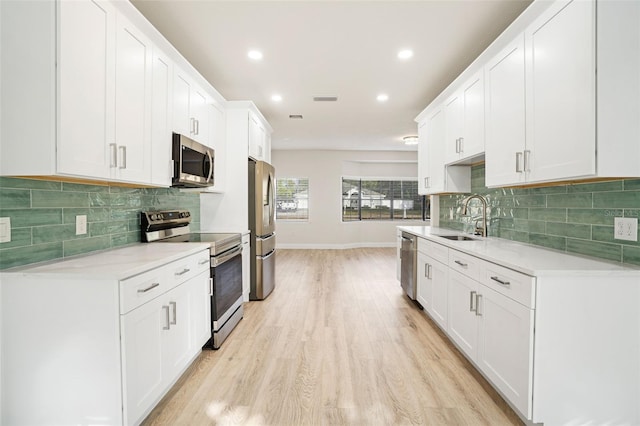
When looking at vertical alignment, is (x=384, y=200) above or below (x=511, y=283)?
above

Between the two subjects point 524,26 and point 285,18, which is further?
point 285,18

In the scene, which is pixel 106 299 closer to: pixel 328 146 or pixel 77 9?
pixel 77 9

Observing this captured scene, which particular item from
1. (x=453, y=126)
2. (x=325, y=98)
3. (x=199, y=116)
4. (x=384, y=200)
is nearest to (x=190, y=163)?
(x=199, y=116)

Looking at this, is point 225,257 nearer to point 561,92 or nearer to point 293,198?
point 561,92

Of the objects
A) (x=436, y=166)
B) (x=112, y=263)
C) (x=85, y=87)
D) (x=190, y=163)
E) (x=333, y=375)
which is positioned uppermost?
(x=85, y=87)

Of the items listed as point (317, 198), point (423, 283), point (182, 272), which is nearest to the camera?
point (182, 272)

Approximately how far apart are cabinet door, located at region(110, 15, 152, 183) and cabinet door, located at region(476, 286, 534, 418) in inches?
94.8

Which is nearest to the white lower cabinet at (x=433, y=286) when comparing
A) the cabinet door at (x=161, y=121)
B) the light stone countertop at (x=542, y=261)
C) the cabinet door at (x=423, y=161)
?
the light stone countertop at (x=542, y=261)

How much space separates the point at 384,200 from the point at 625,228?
716cm

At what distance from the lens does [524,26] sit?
205cm

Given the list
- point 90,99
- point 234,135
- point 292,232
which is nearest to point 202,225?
point 234,135

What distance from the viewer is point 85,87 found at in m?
1.60

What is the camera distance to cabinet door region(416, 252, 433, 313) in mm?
3209

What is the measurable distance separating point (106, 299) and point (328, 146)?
22.2 ft
